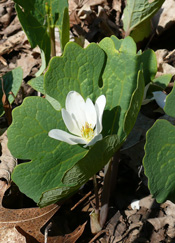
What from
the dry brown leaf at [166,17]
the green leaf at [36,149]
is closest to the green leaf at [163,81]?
the green leaf at [36,149]

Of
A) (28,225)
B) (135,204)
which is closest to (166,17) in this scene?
(135,204)

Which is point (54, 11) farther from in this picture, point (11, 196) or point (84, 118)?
point (11, 196)

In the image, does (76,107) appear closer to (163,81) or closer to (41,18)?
(163,81)

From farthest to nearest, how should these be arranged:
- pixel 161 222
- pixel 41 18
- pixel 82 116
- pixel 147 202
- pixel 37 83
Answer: pixel 41 18
pixel 37 83
pixel 147 202
pixel 161 222
pixel 82 116

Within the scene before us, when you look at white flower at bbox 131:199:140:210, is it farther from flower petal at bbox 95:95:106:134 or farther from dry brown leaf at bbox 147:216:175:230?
flower petal at bbox 95:95:106:134

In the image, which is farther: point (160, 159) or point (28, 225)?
point (28, 225)

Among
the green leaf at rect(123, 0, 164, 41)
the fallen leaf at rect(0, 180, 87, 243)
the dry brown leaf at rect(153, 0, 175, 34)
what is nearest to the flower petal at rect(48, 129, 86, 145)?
the fallen leaf at rect(0, 180, 87, 243)

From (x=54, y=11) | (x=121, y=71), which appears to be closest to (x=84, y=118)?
(x=121, y=71)

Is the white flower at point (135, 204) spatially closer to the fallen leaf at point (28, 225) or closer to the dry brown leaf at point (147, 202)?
the dry brown leaf at point (147, 202)
